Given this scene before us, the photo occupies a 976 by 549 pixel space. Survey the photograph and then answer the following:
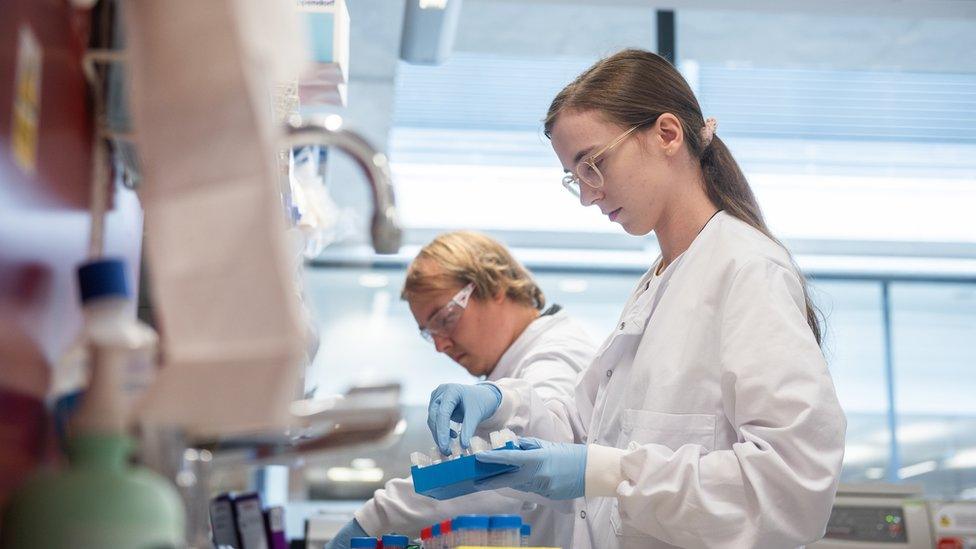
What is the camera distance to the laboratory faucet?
0.75 m

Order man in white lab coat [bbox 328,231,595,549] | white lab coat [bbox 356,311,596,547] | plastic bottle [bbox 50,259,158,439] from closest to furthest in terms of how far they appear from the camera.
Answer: plastic bottle [bbox 50,259,158,439]
white lab coat [bbox 356,311,596,547]
man in white lab coat [bbox 328,231,595,549]

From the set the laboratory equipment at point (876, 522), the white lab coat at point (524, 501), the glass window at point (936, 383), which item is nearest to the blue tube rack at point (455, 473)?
the white lab coat at point (524, 501)

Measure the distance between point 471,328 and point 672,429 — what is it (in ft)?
3.34

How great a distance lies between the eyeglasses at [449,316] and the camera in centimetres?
258

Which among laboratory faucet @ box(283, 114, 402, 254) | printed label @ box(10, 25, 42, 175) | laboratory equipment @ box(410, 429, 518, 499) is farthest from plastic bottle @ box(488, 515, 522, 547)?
printed label @ box(10, 25, 42, 175)

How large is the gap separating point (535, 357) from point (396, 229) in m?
1.75

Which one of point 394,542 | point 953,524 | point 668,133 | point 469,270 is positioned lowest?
point 953,524

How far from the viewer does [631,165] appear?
184 centimetres

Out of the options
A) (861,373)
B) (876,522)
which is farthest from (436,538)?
(861,373)

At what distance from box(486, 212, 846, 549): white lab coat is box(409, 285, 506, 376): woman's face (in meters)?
0.74

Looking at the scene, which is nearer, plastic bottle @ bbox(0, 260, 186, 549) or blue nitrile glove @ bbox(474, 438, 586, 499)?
plastic bottle @ bbox(0, 260, 186, 549)

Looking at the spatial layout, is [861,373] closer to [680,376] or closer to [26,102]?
[680,376]

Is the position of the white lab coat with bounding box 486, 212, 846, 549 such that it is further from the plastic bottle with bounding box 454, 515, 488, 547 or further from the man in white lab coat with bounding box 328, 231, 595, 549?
the man in white lab coat with bounding box 328, 231, 595, 549

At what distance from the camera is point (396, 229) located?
0.76m
